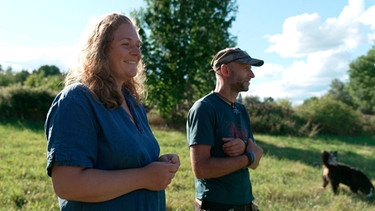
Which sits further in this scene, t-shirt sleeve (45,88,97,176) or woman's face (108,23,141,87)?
woman's face (108,23,141,87)

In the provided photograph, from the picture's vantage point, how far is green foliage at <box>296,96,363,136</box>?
30.5 meters

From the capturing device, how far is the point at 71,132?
181cm

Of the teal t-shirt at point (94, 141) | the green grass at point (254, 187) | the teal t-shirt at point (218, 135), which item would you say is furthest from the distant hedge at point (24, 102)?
the teal t-shirt at point (94, 141)

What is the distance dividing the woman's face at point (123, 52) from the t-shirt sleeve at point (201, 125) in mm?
1217

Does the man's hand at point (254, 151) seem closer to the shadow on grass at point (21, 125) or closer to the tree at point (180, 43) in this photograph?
the shadow on grass at point (21, 125)

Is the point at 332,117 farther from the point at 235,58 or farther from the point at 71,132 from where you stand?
the point at 71,132

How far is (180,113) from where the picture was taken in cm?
2589

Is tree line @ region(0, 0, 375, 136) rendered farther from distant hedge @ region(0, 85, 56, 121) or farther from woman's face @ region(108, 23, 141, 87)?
woman's face @ region(108, 23, 141, 87)

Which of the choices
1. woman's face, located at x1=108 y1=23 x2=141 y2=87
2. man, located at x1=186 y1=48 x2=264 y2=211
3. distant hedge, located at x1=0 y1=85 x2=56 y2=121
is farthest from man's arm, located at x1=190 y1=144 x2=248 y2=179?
distant hedge, located at x1=0 y1=85 x2=56 y2=121

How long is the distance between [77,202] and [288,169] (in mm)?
9668

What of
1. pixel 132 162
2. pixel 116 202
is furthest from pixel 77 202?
pixel 132 162

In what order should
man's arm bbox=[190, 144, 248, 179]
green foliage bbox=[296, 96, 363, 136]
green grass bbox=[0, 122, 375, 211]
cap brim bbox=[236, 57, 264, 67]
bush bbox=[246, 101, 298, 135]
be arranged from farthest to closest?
green foliage bbox=[296, 96, 363, 136], bush bbox=[246, 101, 298, 135], green grass bbox=[0, 122, 375, 211], cap brim bbox=[236, 57, 264, 67], man's arm bbox=[190, 144, 248, 179]

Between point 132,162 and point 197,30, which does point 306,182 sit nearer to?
point 132,162

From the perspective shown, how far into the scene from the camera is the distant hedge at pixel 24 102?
74.9ft
